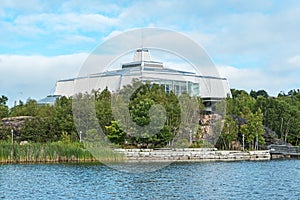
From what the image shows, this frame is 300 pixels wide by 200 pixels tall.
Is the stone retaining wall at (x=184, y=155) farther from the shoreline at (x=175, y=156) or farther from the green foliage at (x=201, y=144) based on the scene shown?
the green foliage at (x=201, y=144)

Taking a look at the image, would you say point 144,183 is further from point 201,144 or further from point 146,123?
point 201,144

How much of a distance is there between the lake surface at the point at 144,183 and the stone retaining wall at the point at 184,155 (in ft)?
20.3

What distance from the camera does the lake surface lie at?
19.8m

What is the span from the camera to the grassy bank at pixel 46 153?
105 ft

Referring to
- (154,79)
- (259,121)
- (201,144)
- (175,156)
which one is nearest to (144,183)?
(175,156)

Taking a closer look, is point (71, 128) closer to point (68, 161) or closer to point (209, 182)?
point (68, 161)

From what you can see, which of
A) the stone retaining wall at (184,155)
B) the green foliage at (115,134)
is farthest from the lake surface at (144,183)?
the green foliage at (115,134)

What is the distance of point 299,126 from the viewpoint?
5209cm

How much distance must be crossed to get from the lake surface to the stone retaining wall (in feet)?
20.3

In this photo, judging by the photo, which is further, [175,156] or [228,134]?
[228,134]

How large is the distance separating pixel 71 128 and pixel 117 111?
4397mm

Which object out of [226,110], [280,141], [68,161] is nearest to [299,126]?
[280,141]

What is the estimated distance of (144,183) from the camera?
23.6 m

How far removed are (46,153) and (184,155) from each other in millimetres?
10540
